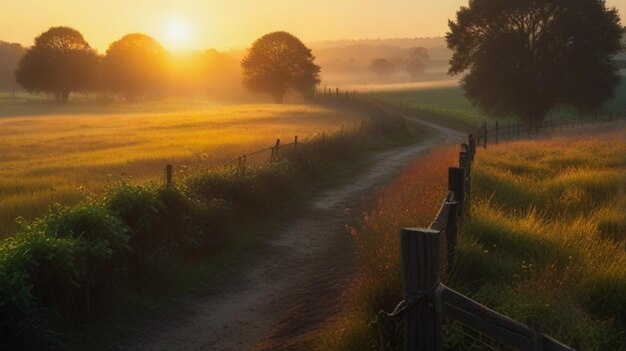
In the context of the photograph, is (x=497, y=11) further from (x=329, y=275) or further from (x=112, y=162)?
(x=329, y=275)

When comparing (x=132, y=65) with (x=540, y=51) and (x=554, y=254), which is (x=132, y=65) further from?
(x=554, y=254)

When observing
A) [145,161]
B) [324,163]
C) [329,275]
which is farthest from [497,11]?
[329,275]

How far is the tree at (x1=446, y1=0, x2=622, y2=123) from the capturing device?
40.0 metres

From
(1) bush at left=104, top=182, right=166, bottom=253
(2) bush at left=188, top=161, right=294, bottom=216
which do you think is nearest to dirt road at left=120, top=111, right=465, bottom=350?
(2) bush at left=188, top=161, right=294, bottom=216

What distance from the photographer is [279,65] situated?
71.9 m

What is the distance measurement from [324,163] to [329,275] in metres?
12.6

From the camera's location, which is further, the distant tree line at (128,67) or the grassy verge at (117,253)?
the distant tree line at (128,67)

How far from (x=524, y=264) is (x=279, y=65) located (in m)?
66.0

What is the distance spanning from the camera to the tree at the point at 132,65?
81.0 meters

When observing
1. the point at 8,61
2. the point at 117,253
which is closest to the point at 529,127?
the point at 117,253

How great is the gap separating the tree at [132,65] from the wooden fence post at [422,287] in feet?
269

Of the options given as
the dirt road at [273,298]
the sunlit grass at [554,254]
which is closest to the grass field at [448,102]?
the sunlit grass at [554,254]

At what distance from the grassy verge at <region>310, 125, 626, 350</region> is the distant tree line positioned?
196 ft

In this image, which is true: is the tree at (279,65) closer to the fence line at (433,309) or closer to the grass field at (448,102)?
the grass field at (448,102)
